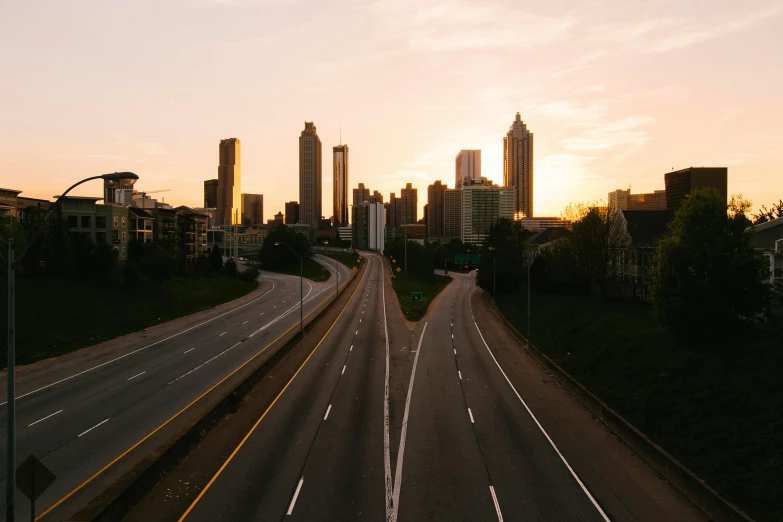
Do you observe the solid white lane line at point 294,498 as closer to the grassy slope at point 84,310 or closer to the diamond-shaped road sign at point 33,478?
the diamond-shaped road sign at point 33,478

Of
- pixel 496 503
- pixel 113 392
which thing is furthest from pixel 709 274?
pixel 113 392

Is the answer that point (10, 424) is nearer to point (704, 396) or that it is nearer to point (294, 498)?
point (294, 498)

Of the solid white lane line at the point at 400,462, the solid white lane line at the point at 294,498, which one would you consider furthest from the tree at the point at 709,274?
the solid white lane line at the point at 294,498

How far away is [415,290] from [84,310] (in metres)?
59.0

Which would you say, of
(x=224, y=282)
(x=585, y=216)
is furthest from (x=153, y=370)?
(x=224, y=282)

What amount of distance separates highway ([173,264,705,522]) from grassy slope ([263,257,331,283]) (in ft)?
292

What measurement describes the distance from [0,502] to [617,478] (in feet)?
68.5

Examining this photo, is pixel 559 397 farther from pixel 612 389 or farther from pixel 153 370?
pixel 153 370

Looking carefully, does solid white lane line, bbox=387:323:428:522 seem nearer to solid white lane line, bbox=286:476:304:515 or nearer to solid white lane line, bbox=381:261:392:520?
solid white lane line, bbox=381:261:392:520

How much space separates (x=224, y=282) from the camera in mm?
95375

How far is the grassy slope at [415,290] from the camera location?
70613 millimetres

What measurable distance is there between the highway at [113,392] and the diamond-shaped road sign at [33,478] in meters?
3.52

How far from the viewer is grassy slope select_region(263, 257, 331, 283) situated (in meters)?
127

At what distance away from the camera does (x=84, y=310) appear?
182 ft
